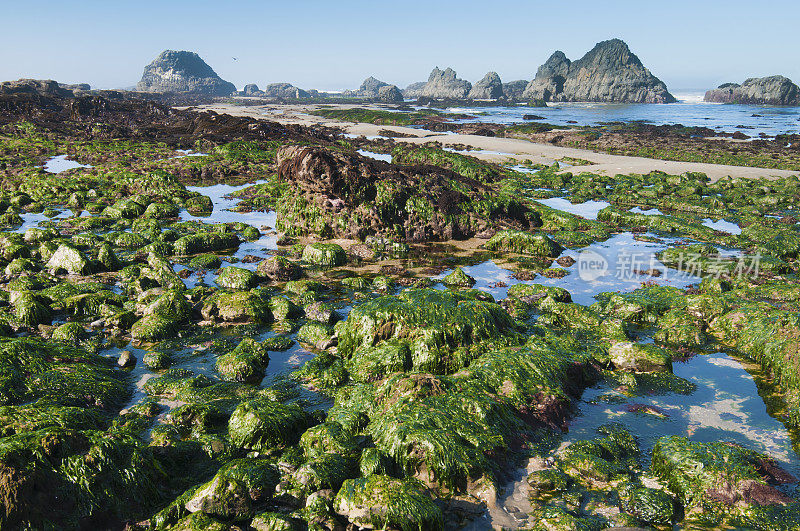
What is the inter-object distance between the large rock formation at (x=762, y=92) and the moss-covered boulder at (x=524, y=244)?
13594cm

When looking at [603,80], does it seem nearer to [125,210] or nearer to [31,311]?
[125,210]

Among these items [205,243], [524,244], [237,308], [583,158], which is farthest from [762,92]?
[237,308]

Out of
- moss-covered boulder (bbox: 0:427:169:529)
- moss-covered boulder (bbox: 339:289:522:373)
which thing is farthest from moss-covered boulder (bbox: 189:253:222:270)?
moss-covered boulder (bbox: 0:427:169:529)

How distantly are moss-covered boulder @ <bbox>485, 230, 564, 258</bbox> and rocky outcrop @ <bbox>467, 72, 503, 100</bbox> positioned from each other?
16175 centimetres

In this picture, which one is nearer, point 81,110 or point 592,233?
point 592,233

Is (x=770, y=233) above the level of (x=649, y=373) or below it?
above

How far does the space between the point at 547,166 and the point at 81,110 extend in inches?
1917

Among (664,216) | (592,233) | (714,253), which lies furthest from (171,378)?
(664,216)

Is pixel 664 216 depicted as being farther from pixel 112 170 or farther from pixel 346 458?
pixel 112 170

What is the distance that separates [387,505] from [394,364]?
3445 millimetres

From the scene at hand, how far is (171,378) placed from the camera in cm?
816

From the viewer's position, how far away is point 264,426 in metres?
6.57

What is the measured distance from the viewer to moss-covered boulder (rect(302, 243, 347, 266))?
14.4m

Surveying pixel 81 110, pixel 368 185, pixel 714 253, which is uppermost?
pixel 81 110
